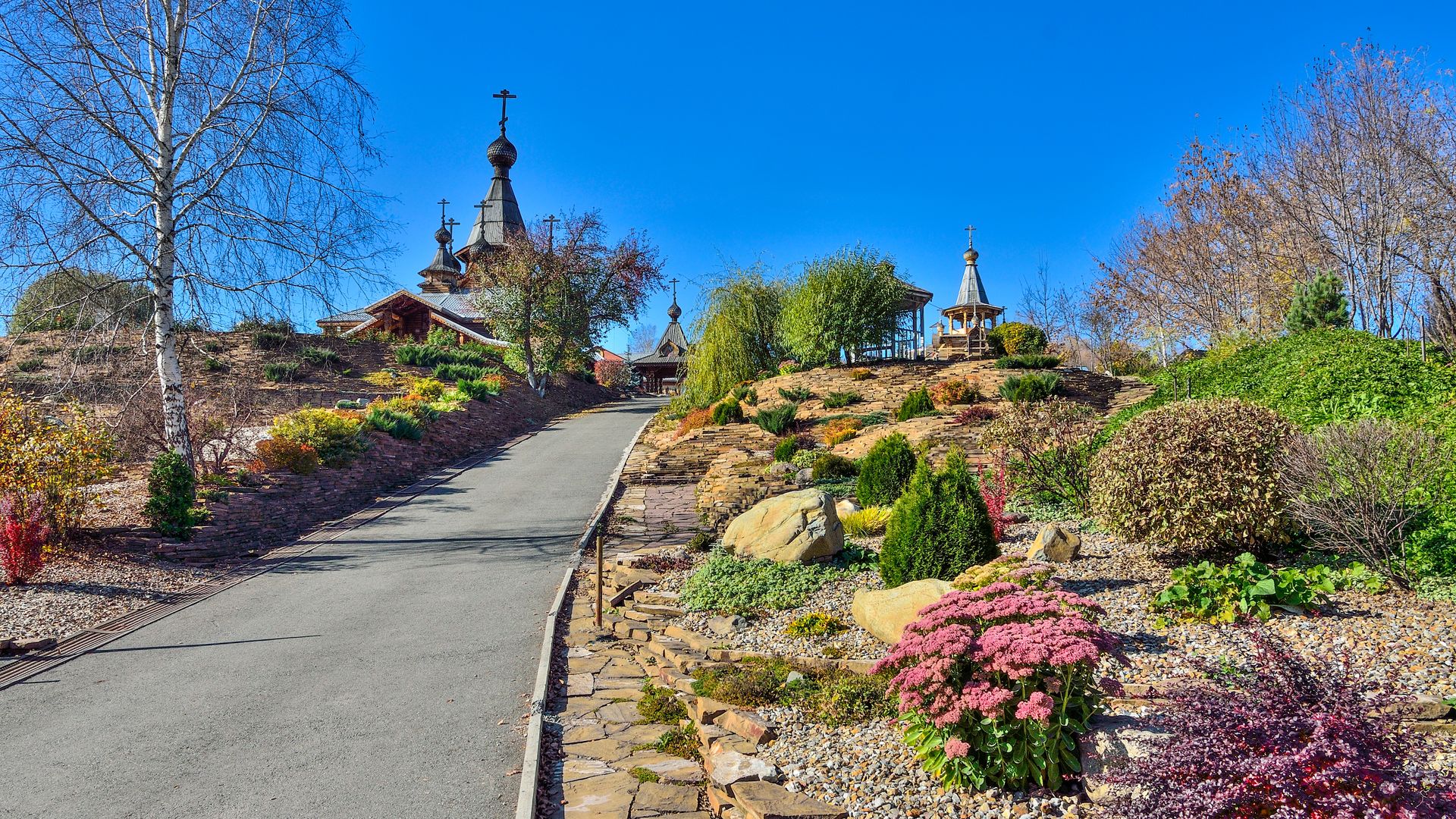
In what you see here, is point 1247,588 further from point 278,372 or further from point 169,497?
point 278,372

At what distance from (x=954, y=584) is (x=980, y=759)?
2.09 meters

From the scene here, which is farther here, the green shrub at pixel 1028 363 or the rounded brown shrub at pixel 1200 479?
the green shrub at pixel 1028 363

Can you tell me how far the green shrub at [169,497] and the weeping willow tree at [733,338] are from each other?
16817 millimetres

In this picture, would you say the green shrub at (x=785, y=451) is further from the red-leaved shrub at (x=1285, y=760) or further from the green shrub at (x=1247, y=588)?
the red-leaved shrub at (x=1285, y=760)

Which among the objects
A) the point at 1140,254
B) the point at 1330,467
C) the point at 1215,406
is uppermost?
the point at 1140,254

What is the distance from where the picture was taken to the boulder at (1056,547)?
24.9ft

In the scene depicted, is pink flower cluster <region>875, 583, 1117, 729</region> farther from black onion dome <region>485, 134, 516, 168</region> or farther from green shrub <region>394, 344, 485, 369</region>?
black onion dome <region>485, 134, 516, 168</region>

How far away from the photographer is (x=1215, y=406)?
723 cm

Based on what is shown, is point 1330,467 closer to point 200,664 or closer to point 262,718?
point 262,718

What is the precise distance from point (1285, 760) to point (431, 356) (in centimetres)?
3389

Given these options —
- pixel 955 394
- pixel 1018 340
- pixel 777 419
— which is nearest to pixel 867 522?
pixel 777 419

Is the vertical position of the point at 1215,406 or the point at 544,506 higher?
the point at 1215,406

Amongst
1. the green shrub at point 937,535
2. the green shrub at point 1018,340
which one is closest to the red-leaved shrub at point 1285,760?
the green shrub at point 937,535

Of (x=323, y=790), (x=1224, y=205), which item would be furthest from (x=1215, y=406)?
(x=1224, y=205)
